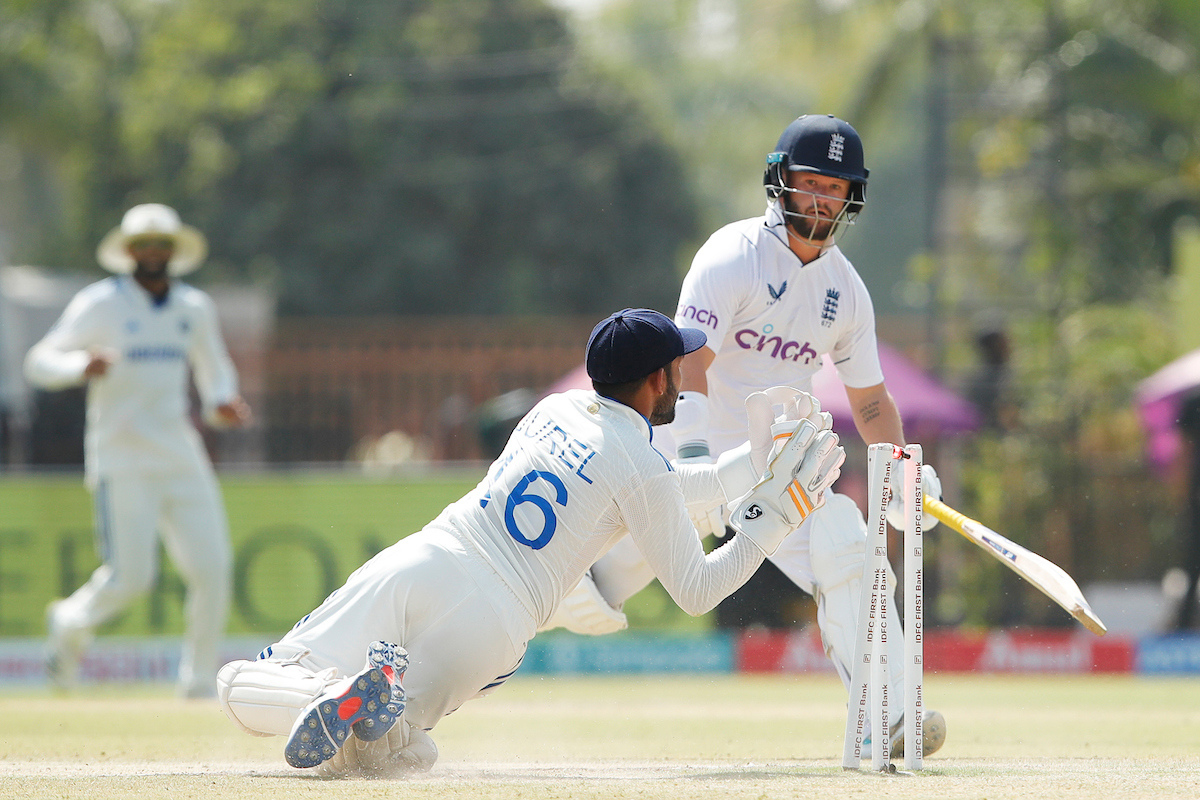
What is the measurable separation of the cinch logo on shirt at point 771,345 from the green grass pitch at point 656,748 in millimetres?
1297

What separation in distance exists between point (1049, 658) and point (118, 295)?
21.7 feet

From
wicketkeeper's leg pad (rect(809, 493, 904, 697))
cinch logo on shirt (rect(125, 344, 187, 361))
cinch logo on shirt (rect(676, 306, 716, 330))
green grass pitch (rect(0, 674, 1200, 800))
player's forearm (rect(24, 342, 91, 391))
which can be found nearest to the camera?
green grass pitch (rect(0, 674, 1200, 800))

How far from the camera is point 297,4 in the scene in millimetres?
27859

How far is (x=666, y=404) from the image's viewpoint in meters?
4.59

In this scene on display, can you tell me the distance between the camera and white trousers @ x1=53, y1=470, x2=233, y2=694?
8.34m

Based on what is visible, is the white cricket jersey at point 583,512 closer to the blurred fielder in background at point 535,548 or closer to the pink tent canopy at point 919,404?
the blurred fielder in background at point 535,548

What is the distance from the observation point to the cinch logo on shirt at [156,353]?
8.47 meters

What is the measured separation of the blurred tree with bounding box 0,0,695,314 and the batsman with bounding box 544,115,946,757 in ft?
71.2

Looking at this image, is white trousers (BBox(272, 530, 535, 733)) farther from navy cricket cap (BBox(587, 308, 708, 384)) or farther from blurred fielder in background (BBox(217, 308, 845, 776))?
navy cricket cap (BBox(587, 308, 708, 384))

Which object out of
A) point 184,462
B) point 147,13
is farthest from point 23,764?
point 147,13

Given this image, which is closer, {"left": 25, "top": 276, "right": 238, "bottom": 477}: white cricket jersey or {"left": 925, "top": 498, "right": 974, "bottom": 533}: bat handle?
{"left": 925, "top": 498, "right": 974, "bottom": 533}: bat handle

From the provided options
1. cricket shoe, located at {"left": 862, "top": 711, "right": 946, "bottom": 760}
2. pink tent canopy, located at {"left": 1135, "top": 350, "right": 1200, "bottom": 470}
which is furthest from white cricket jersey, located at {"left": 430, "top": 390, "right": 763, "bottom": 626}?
pink tent canopy, located at {"left": 1135, "top": 350, "right": 1200, "bottom": 470}

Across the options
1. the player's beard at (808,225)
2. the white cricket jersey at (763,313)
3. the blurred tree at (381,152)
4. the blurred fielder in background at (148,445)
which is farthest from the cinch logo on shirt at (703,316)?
the blurred tree at (381,152)

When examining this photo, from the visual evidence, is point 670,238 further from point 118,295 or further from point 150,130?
point 118,295
